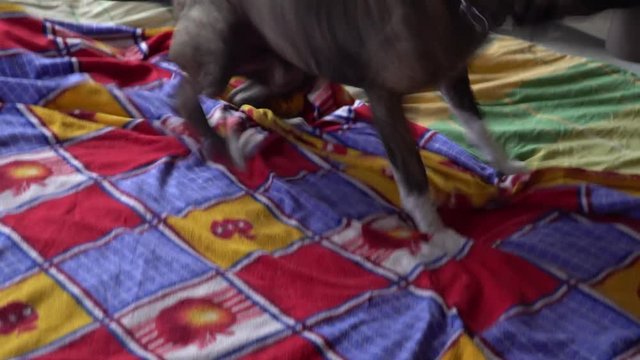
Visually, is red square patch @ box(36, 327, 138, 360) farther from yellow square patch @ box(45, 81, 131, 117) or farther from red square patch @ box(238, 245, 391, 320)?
yellow square patch @ box(45, 81, 131, 117)

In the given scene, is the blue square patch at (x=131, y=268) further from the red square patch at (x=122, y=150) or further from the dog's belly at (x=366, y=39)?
the dog's belly at (x=366, y=39)

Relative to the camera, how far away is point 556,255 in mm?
1197

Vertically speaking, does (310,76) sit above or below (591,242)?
above

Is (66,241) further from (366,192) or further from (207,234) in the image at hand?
(366,192)

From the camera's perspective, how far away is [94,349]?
996 mm

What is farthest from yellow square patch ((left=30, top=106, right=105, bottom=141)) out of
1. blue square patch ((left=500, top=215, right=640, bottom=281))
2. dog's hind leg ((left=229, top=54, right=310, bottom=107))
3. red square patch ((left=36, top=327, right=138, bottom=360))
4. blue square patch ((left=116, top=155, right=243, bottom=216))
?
blue square patch ((left=500, top=215, right=640, bottom=281))

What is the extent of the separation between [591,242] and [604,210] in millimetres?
75

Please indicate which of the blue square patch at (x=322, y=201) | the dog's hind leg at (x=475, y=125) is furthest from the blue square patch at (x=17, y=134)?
the dog's hind leg at (x=475, y=125)

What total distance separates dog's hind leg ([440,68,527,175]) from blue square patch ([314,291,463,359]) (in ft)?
1.34

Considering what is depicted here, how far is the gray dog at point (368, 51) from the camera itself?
42.4 inches

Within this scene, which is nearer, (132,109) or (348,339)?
(348,339)

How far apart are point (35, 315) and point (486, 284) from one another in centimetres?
61

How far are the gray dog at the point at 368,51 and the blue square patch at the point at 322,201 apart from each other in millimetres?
79

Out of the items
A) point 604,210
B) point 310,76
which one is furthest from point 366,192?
point 604,210
